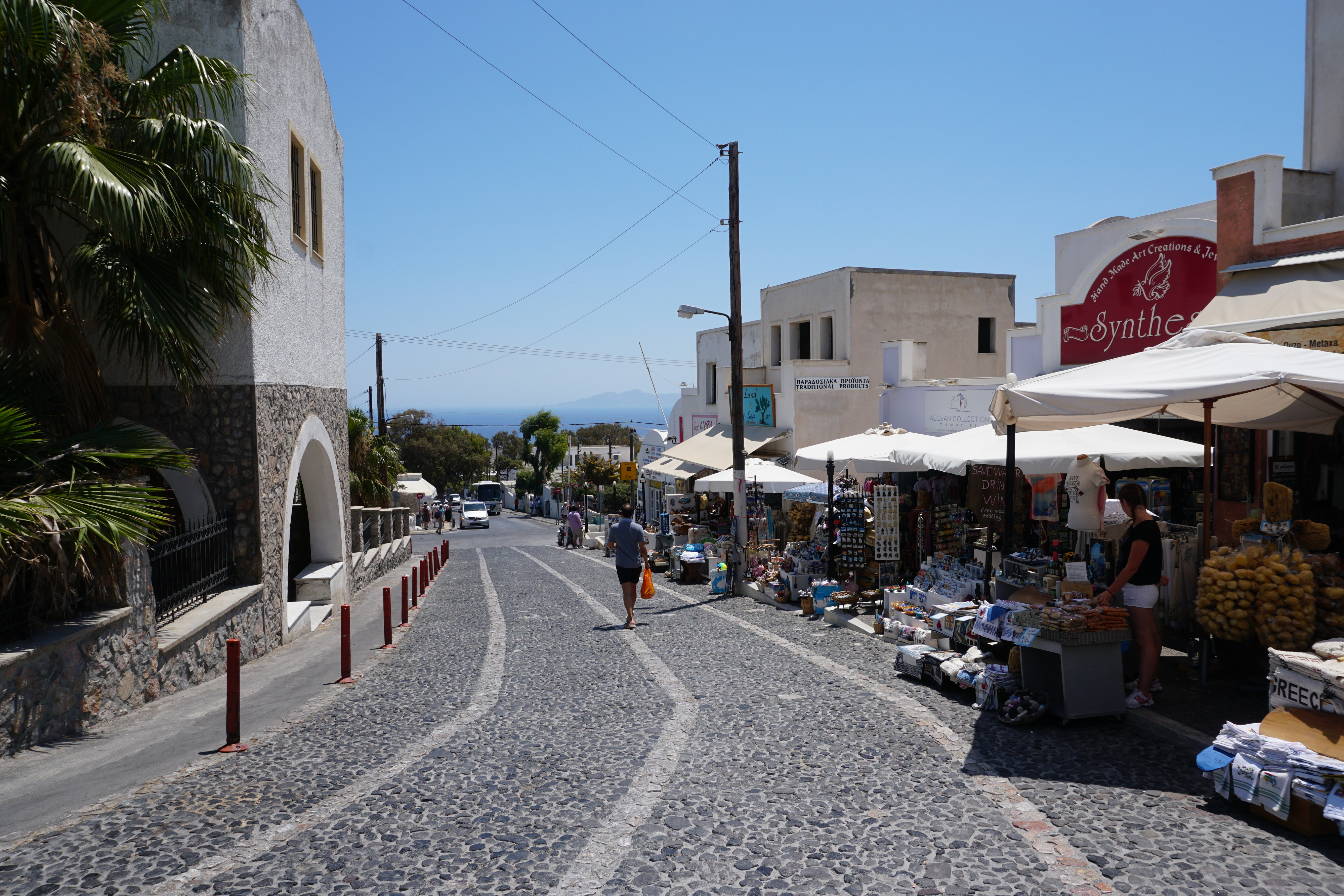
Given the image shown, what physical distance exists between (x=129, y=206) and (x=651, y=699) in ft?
20.2

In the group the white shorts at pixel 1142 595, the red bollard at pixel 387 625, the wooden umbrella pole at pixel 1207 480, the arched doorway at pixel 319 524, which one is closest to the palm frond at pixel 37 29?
the red bollard at pixel 387 625

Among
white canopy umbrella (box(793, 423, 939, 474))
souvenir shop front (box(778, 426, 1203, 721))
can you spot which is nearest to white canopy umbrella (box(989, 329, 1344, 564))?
souvenir shop front (box(778, 426, 1203, 721))

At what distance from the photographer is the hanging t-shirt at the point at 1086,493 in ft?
30.1

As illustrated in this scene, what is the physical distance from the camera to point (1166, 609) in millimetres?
8422

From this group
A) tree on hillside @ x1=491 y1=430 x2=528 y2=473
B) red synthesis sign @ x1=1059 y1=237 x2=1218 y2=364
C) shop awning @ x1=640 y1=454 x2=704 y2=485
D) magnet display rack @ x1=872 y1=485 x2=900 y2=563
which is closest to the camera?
magnet display rack @ x1=872 y1=485 x2=900 y2=563

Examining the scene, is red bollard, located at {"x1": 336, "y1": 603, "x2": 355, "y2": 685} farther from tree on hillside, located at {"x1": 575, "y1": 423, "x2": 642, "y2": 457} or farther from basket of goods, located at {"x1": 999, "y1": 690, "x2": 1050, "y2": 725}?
tree on hillside, located at {"x1": 575, "y1": 423, "x2": 642, "y2": 457}

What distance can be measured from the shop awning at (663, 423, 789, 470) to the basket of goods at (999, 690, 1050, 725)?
583 inches

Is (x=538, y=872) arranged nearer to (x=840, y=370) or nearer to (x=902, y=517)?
(x=902, y=517)

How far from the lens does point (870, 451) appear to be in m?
14.1

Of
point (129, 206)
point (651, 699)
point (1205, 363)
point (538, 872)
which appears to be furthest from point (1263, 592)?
point (129, 206)

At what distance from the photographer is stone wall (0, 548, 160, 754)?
6.40 metres

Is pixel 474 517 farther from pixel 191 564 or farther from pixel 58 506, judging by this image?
pixel 58 506

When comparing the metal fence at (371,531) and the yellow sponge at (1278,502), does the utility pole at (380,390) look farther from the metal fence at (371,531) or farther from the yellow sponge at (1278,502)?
the yellow sponge at (1278,502)

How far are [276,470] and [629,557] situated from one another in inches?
192
